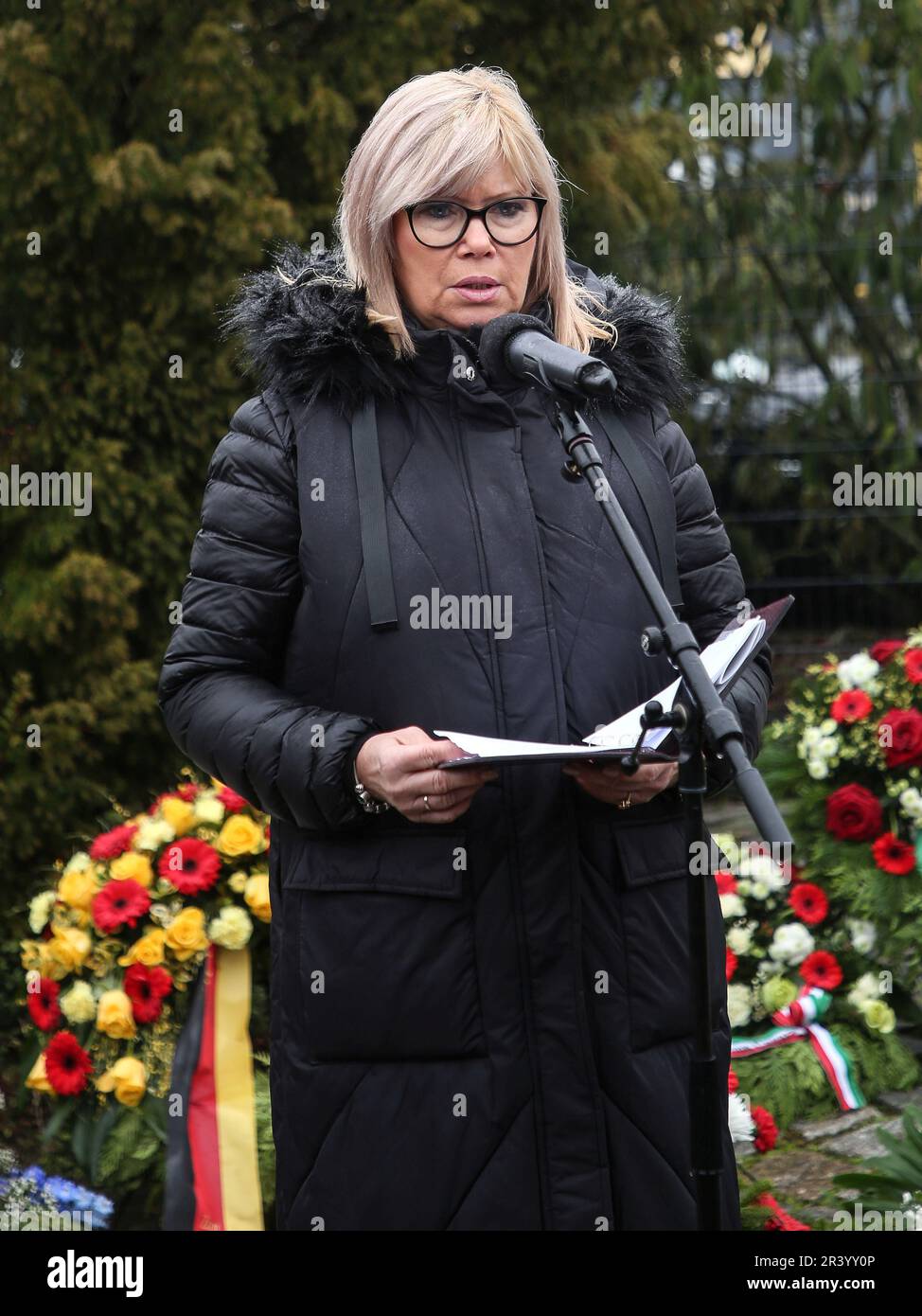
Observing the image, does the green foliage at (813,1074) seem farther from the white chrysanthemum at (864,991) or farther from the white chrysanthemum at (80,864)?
the white chrysanthemum at (80,864)

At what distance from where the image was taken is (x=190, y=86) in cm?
535

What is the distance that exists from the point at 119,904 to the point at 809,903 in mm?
2013

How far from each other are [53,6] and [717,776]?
13.6ft

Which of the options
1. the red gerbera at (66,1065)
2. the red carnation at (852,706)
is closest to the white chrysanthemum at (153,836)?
the red gerbera at (66,1065)

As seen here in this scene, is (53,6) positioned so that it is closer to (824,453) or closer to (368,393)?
(368,393)

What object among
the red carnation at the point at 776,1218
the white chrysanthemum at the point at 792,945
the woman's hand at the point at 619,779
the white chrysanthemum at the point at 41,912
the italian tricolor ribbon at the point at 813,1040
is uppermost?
the woman's hand at the point at 619,779

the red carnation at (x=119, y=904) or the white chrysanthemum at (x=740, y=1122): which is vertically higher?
the red carnation at (x=119, y=904)

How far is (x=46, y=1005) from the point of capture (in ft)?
Result: 14.2

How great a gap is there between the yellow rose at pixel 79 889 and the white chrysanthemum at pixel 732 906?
1.83 meters

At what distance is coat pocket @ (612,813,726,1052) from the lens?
224 cm

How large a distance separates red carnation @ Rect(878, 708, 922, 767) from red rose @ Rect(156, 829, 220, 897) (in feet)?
6.63

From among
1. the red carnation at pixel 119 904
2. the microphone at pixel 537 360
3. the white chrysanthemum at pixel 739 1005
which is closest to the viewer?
the microphone at pixel 537 360

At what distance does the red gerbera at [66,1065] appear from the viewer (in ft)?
13.7
